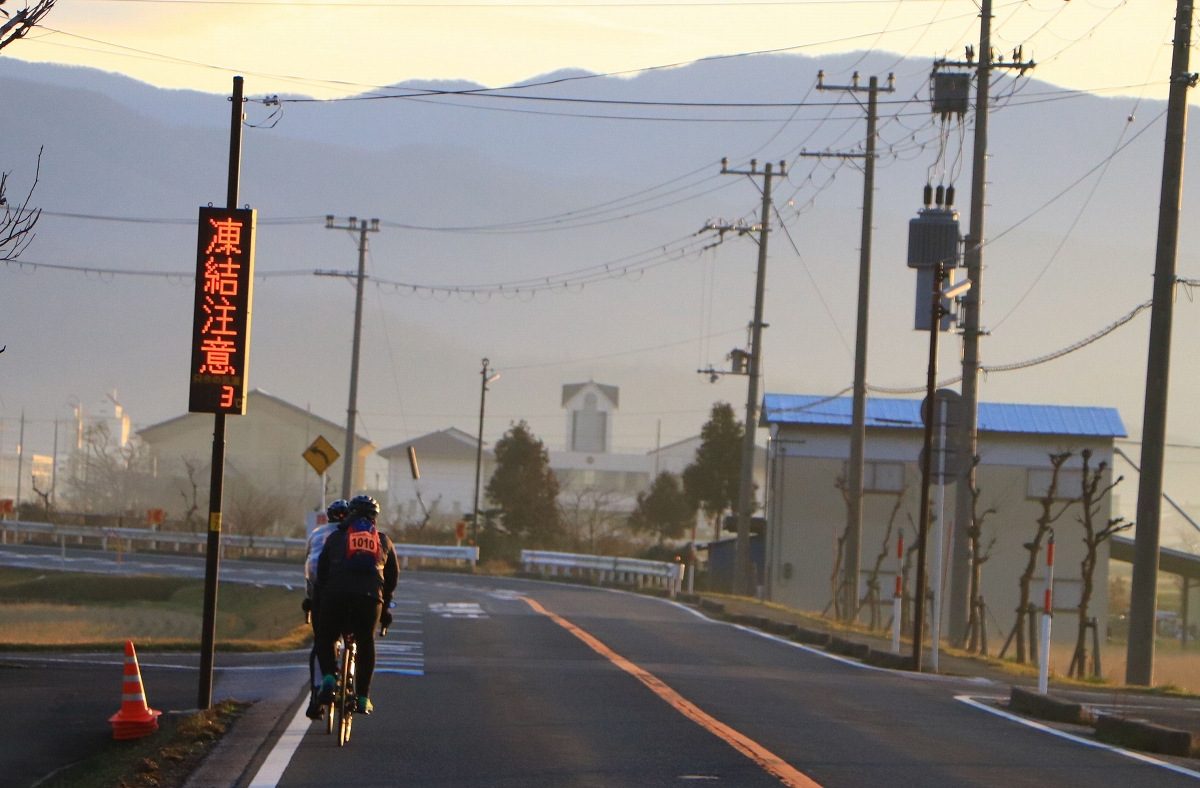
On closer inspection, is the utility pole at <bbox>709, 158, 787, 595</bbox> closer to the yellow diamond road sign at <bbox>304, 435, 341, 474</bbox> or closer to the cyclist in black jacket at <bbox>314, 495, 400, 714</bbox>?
the yellow diamond road sign at <bbox>304, 435, 341, 474</bbox>

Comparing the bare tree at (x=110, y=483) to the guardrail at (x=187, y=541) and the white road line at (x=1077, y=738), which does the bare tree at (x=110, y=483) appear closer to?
the guardrail at (x=187, y=541)

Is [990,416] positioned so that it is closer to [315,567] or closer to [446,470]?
[315,567]

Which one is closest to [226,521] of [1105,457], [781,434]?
[781,434]

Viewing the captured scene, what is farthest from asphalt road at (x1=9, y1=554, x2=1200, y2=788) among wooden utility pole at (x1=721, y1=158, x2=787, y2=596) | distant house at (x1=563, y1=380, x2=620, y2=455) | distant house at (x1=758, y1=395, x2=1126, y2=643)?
distant house at (x1=563, y1=380, x2=620, y2=455)

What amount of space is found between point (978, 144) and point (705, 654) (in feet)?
40.5

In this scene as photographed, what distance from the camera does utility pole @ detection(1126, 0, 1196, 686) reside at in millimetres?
18984

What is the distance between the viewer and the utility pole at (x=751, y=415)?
125 feet

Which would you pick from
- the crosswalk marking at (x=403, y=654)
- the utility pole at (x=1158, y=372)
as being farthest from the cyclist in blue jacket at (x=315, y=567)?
the utility pole at (x=1158, y=372)

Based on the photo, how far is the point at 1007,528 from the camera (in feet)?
163

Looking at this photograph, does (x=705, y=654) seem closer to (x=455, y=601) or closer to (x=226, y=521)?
(x=455, y=601)

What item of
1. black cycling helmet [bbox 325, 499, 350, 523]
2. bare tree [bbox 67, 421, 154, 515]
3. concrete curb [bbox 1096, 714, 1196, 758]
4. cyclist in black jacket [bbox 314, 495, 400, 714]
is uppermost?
black cycling helmet [bbox 325, 499, 350, 523]

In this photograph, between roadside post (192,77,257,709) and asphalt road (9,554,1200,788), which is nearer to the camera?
asphalt road (9,554,1200,788)

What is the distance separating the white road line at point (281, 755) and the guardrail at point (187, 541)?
35488 mm

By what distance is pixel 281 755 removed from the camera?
8.91m
